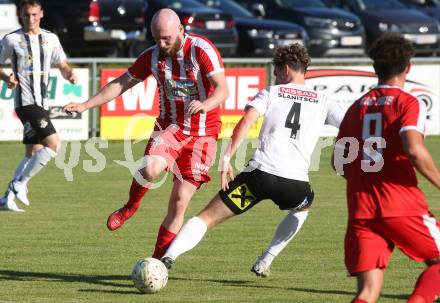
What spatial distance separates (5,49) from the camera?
13.5m

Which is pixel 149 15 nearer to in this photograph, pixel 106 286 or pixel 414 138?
pixel 106 286

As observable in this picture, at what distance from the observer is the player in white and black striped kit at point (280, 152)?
8797 millimetres

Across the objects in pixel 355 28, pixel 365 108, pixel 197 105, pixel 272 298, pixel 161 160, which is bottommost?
pixel 355 28

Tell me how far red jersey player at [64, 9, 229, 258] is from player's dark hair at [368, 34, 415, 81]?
2557 mm

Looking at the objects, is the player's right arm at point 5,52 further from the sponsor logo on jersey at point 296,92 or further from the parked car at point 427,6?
the parked car at point 427,6

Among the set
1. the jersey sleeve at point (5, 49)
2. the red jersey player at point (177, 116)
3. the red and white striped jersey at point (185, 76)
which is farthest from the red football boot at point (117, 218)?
the jersey sleeve at point (5, 49)

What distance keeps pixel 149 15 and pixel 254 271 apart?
1975 cm

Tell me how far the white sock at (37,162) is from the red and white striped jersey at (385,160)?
6.86 m

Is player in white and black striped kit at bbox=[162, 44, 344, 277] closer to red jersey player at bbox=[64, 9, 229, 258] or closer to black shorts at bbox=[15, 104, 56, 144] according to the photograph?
red jersey player at bbox=[64, 9, 229, 258]

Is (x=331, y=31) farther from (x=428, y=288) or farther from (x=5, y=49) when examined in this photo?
(x=428, y=288)

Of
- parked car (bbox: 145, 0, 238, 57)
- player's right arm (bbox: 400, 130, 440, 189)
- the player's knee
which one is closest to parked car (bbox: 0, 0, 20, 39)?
parked car (bbox: 145, 0, 238, 57)

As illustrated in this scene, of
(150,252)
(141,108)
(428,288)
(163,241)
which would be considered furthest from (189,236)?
(141,108)

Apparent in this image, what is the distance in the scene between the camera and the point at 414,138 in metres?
6.55

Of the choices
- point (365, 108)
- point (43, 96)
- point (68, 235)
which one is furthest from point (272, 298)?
point (43, 96)
